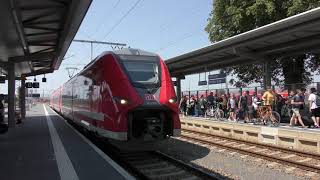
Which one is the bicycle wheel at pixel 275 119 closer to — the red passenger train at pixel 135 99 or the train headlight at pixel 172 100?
the red passenger train at pixel 135 99

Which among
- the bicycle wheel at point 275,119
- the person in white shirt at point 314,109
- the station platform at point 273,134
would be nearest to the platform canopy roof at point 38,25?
the station platform at point 273,134

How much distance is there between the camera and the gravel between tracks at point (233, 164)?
1053cm

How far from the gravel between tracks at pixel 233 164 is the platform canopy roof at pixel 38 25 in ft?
16.9

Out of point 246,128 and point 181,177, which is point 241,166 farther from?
point 246,128

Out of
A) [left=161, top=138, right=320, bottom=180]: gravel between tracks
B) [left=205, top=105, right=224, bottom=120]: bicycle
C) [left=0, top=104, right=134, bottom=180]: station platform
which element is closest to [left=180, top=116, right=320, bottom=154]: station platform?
[left=161, top=138, right=320, bottom=180]: gravel between tracks

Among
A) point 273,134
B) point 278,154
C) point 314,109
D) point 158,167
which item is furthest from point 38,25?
point 314,109

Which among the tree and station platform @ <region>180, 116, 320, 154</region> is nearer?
station platform @ <region>180, 116, 320, 154</region>

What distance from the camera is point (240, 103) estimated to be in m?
22.9

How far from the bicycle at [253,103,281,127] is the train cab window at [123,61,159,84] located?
7.76m

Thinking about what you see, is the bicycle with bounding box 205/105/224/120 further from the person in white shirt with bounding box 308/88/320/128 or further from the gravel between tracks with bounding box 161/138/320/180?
the gravel between tracks with bounding box 161/138/320/180

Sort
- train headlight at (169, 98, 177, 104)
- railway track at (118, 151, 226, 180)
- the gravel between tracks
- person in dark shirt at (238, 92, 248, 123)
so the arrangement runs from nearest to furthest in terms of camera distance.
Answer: railway track at (118, 151, 226, 180) → the gravel between tracks → train headlight at (169, 98, 177, 104) → person in dark shirt at (238, 92, 248, 123)

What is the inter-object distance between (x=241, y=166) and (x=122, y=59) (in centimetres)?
423

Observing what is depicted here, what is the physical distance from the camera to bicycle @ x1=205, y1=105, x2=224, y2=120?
85.0ft

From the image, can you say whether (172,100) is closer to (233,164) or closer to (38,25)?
(233,164)
